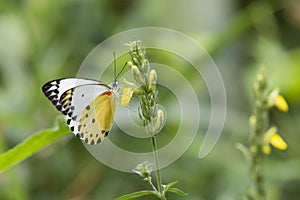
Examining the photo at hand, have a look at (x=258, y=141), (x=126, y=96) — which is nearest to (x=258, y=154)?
(x=258, y=141)

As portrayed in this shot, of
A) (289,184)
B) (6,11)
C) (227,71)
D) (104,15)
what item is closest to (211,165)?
(289,184)

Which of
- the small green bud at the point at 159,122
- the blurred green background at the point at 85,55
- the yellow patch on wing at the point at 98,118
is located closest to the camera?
the small green bud at the point at 159,122

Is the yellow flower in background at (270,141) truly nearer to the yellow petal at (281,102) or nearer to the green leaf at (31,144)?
the yellow petal at (281,102)

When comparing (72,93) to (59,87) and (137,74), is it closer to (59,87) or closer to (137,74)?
(59,87)

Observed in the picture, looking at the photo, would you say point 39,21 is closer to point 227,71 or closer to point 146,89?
point 227,71

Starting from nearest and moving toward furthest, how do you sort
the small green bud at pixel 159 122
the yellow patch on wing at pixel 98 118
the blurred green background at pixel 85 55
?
the small green bud at pixel 159 122, the yellow patch on wing at pixel 98 118, the blurred green background at pixel 85 55

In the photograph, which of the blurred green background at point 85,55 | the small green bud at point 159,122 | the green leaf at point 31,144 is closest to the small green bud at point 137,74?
the small green bud at point 159,122
